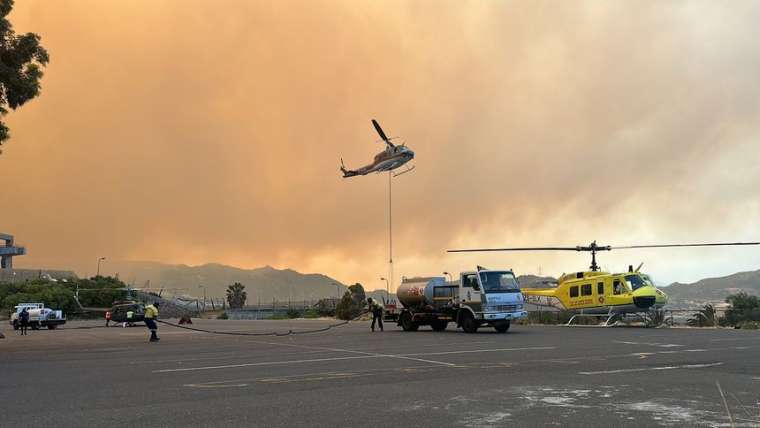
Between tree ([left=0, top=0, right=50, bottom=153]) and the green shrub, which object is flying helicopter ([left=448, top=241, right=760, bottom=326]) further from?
the green shrub

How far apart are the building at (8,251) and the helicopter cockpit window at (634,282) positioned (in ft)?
448

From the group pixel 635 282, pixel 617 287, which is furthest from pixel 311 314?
pixel 635 282

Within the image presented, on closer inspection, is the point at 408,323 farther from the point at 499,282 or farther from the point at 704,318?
the point at 704,318

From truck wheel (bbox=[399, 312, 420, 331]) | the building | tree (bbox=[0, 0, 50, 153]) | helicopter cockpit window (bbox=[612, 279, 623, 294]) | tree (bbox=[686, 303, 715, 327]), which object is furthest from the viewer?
the building

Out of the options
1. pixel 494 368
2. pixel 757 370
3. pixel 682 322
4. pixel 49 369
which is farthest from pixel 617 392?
pixel 682 322

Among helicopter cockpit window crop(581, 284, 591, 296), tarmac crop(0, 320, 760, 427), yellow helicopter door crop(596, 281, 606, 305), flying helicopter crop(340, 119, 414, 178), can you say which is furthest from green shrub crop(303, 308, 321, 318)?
tarmac crop(0, 320, 760, 427)

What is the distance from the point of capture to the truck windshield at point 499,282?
29.1 meters

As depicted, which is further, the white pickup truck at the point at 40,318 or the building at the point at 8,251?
the building at the point at 8,251

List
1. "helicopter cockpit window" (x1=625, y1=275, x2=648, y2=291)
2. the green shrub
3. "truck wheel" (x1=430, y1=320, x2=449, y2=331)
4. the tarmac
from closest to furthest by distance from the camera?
the tarmac
"truck wheel" (x1=430, y1=320, x2=449, y2=331)
"helicopter cockpit window" (x1=625, y1=275, x2=648, y2=291)
the green shrub

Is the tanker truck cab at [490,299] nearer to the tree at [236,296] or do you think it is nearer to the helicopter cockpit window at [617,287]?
the helicopter cockpit window at [617,287]

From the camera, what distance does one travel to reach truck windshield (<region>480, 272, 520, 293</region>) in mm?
29062

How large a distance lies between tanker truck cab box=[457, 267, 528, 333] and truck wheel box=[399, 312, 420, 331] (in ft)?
13.9

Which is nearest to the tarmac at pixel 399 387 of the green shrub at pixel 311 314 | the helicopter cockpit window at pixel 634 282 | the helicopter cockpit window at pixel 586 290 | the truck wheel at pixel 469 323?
the truck wheel at pixel 469 323

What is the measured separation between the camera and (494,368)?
1465 centimetres
